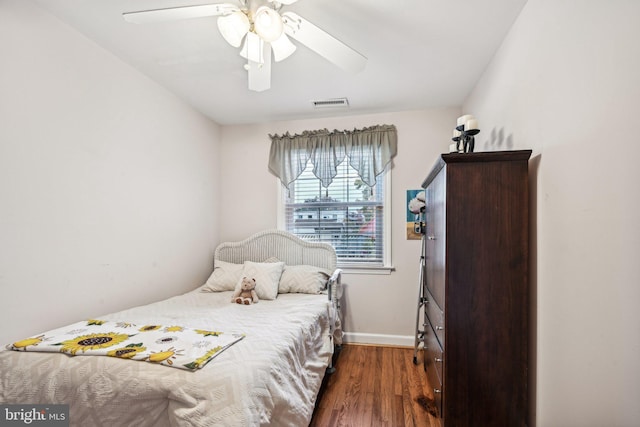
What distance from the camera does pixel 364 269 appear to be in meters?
3.17

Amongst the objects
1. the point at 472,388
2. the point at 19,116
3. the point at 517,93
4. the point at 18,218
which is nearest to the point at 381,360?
the point at 472,388

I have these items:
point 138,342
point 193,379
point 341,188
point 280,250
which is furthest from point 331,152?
point 193,379

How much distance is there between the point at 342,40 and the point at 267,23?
778mm

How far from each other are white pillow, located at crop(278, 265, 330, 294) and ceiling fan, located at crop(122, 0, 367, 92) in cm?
185

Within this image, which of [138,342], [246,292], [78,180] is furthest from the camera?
[246,292]

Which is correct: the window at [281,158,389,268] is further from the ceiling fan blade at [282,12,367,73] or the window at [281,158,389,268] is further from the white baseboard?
the ceiling fan blade at [282,12,367,73]

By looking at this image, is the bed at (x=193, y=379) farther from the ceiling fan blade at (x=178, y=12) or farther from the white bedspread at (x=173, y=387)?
the ceiling fan blade at (x=178, y=12)

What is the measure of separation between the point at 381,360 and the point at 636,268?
2254 millimetres

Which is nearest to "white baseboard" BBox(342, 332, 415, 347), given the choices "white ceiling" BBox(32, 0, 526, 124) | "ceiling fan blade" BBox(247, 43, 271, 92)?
"white ceiling" BBox(32, 0, 526, 124)

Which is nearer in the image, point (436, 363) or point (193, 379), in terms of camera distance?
point (193, 379)

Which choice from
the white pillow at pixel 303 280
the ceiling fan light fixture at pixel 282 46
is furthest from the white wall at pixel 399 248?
the ceiling fan light fixture at pixel 282 46

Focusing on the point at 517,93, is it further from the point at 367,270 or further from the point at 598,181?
the point at 367,270

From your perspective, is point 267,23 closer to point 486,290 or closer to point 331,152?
point 486,290

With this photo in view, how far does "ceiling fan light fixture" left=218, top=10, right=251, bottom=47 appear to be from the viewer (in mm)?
1381
